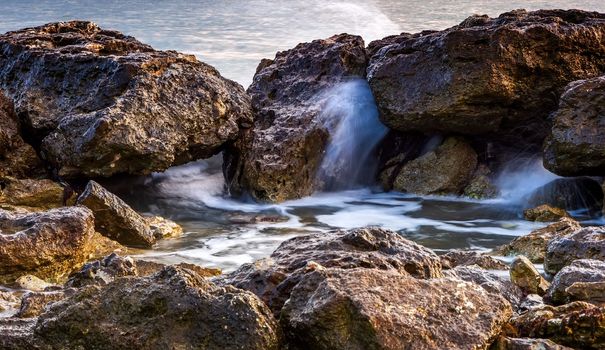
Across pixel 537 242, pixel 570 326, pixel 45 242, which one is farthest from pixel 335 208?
pixel 570 326

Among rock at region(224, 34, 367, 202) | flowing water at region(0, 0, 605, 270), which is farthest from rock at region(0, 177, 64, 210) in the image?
rock at region(224, 34, 367, 202)

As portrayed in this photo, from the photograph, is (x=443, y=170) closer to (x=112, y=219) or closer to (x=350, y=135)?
(x=350, y=135)

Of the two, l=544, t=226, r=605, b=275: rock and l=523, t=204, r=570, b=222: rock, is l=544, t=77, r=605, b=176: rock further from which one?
l=544, t=226, r=605, b=275: rock

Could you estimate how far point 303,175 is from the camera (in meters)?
8.27

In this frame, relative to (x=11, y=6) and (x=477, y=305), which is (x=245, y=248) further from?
(x=11, y=6)

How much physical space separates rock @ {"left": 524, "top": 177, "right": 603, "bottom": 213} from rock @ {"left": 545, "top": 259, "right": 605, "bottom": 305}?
3634mm

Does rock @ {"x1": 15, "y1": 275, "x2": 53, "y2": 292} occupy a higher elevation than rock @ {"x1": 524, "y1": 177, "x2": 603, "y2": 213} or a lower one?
lower

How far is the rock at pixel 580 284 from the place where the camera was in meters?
3.43

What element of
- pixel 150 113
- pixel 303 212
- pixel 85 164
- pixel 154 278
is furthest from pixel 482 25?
pixel 154 278

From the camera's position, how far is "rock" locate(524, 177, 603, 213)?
7.40 metres

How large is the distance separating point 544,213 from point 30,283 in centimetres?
438

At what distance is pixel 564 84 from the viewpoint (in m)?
7.93

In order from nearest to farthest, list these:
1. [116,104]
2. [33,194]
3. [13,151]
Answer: [33,194]
[116,104]
[13,151]

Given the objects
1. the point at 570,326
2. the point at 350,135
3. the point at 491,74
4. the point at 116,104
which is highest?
the point at 491,74
